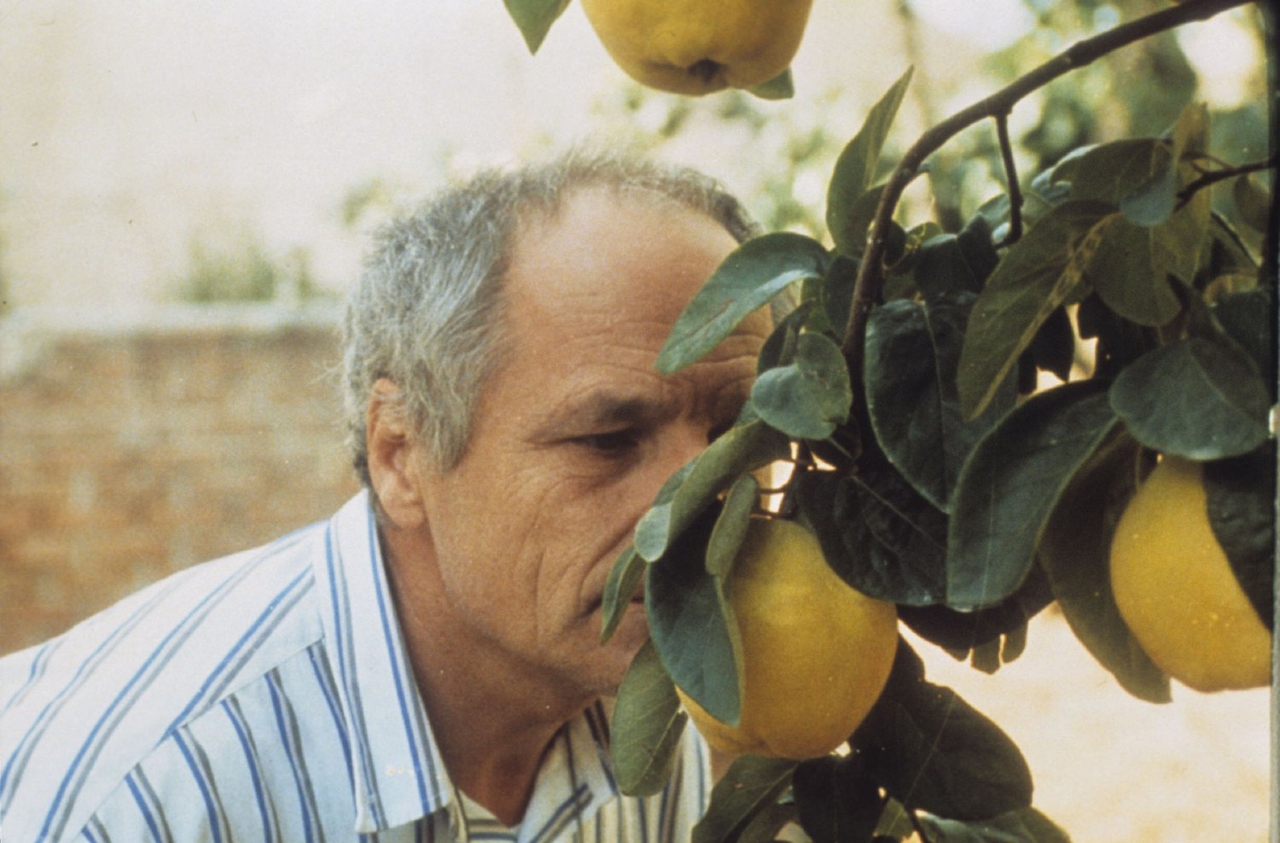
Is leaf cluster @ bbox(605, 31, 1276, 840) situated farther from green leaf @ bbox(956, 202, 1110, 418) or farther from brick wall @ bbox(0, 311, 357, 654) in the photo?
brick wall @ bbox(0, 311, 357, 654)

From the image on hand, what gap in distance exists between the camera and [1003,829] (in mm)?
707

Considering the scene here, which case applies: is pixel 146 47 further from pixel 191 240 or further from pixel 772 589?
pixel 772 589

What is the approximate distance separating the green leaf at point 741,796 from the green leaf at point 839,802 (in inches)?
1.6

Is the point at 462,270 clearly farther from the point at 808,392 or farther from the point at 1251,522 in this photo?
the point at 1251,522

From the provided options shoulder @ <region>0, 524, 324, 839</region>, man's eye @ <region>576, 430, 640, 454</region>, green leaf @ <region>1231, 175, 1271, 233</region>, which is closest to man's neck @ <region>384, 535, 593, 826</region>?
shoulder @ <region>0, 524, 324, 839</region>

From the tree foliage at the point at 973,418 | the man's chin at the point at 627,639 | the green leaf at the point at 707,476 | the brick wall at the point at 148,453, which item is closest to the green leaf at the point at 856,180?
the tree foliage at the point at 973,418

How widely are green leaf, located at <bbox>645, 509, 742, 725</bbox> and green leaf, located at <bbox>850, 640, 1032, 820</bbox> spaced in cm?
17

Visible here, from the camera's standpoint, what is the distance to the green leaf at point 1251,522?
0.39 metres

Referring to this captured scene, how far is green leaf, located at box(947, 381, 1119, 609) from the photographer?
16.4 inches

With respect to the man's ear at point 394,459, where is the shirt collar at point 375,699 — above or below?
below

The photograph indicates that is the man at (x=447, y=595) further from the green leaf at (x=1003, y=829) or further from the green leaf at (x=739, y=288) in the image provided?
the green leaf at (x=739, y=288)

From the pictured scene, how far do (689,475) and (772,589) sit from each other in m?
0.06

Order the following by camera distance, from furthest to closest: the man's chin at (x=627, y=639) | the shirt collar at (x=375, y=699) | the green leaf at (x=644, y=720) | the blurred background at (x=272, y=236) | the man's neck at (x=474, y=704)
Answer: the blurred background at (x=272, y=236) → the man's neck at (x=474, y=704) → the shirt collar at (x=375, y=699) → the man's chin at (x=627, y=639) → the green leaf at (x=644, y=720)

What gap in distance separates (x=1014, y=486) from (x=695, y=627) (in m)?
0.14
